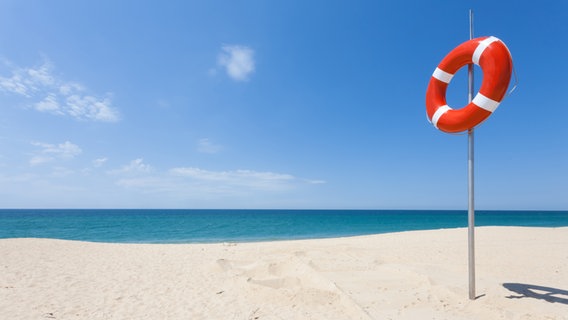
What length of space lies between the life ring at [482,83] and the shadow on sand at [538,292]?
9.02ft

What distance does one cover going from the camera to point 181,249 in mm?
9133

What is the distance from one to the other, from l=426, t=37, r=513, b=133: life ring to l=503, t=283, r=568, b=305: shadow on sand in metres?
2.75

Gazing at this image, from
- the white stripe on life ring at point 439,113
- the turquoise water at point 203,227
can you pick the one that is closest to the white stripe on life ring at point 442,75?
the white stripe on life ring at point 439,113

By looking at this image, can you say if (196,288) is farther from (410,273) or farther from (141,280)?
(410,273)

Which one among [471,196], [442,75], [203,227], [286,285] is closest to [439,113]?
[442,75]

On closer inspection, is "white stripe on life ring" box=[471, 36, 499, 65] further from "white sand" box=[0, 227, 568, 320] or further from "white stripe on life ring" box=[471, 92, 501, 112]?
"white sand" box=[0, 227, 568, 320]

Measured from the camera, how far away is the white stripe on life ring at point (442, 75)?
4582 mm

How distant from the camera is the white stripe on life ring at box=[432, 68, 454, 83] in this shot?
15.0ft

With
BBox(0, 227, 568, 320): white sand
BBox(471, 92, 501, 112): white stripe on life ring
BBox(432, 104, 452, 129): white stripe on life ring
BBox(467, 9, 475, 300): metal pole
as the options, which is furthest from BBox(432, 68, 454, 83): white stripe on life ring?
BBox(0, 227, 568, 320): white sand

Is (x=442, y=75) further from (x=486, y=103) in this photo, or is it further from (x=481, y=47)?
(x=486, y=103)

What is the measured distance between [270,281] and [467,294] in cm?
320

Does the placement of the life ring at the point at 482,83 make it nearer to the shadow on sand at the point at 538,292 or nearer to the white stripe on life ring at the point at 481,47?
the white stripe on life ring at the point at 481,47

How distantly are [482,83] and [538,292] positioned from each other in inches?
136

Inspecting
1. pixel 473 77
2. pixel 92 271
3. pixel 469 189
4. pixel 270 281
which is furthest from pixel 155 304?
pixel 473 77
